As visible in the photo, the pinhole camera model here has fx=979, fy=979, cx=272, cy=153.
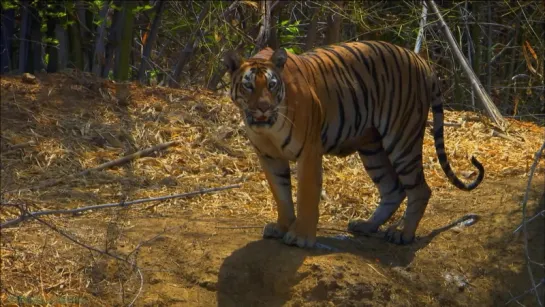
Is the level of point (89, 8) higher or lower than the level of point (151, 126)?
higher

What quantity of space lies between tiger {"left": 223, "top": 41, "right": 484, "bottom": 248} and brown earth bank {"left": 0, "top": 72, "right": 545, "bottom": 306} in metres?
0.27

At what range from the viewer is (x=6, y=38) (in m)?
8.85

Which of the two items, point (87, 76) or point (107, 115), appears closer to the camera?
point (107, 115)

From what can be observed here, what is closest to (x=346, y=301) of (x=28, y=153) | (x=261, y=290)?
(x=261, y=290)

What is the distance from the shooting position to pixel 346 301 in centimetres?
571

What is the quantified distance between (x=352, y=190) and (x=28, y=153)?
2416 mm

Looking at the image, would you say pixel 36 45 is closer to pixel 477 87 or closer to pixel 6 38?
pixel 6 38

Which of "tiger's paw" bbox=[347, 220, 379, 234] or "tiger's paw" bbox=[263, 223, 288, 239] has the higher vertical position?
"tiger's paw" bbox=[263, 223, 288, 239]

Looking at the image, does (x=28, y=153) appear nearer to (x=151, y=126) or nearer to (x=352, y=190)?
(x=151, y=126)

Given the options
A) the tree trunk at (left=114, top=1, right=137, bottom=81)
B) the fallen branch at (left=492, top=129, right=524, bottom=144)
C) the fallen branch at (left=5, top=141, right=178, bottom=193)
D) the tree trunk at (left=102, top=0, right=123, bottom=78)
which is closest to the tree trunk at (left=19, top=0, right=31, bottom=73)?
the tree trunk at (left=102, top=0, right=123, bottom=78)

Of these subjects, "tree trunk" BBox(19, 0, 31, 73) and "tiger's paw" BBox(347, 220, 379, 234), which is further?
"tree trunk" BBox(19, 0, 31, 73)

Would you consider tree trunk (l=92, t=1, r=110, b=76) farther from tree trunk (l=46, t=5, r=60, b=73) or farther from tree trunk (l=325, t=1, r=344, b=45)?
tree trunk (l=325, t=1, r=344, b=45)

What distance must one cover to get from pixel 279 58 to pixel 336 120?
618 millimetres

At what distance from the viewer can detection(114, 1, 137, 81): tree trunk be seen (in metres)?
9.28
